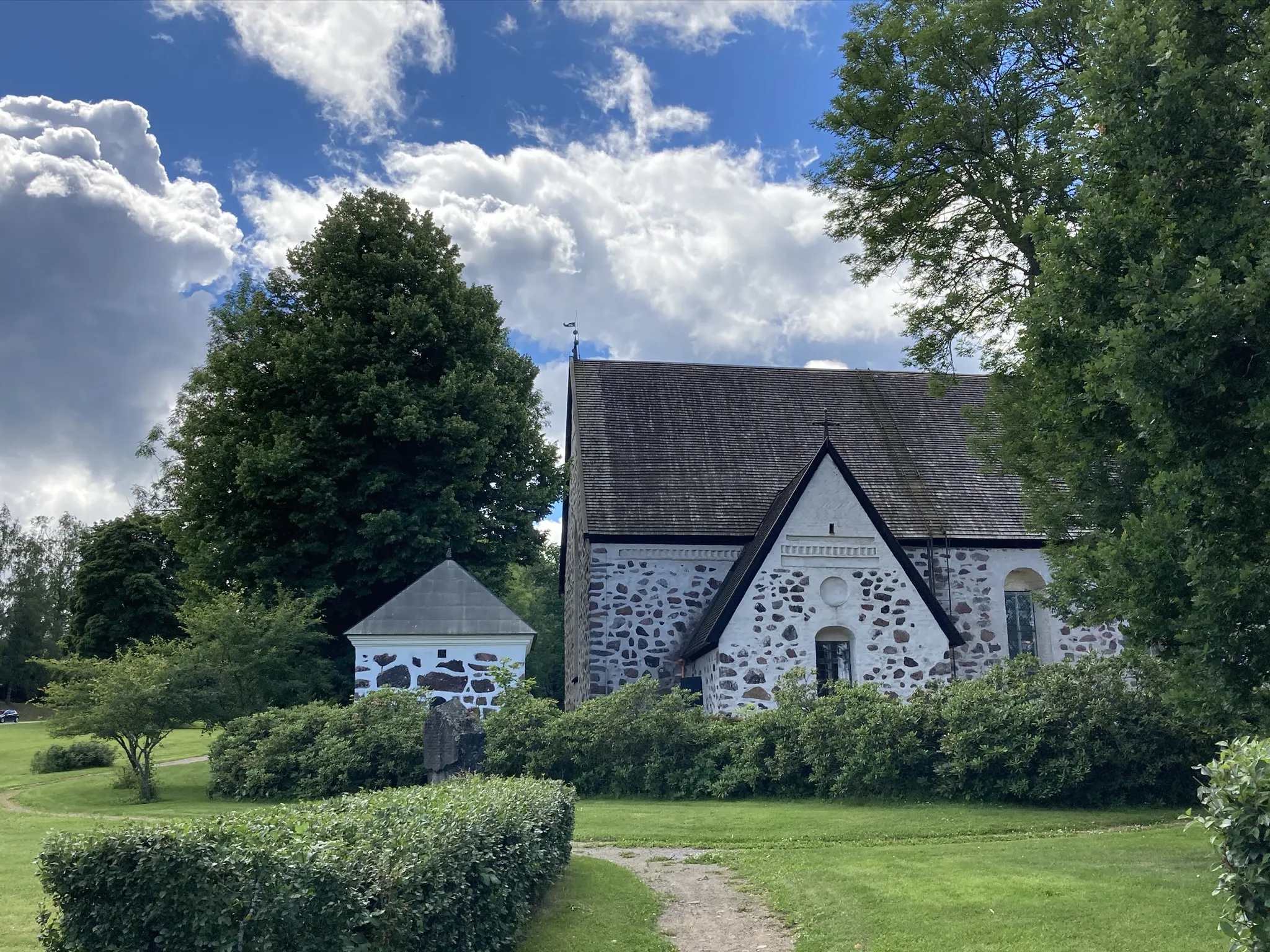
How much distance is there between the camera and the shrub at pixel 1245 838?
15.6ft

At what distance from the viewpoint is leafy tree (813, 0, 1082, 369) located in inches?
629

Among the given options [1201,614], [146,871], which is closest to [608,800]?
[1201,614]

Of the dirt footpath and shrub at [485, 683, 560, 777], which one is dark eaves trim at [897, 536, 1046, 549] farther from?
the dirt footpath

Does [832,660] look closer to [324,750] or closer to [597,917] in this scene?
[324,750]

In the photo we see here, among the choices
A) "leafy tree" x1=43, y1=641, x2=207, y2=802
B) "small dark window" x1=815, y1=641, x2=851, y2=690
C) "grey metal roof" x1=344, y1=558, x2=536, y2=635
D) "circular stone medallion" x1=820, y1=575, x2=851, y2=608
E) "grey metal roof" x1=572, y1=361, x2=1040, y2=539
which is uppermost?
"grey metal roof" x1=572, y1=361, x2=1040, y2=539

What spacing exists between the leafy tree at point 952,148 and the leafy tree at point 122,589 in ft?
123

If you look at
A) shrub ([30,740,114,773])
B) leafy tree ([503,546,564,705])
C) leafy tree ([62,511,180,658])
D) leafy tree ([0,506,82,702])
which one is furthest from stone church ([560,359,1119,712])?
leafy tree ([0,506,82,702])

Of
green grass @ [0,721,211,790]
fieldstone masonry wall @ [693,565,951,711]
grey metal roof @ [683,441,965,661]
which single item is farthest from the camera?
green grass @ [0,721,211,790]

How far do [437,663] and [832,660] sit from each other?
815 centimetres

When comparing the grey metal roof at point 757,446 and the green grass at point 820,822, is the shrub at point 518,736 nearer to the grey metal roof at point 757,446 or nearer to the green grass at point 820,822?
the green grass at point 820,822

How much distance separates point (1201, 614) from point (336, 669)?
20518mm

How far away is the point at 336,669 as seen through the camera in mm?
24219

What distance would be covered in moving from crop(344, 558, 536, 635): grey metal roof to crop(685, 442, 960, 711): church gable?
433 cm

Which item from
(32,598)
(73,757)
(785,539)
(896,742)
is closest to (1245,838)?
(896,742)
